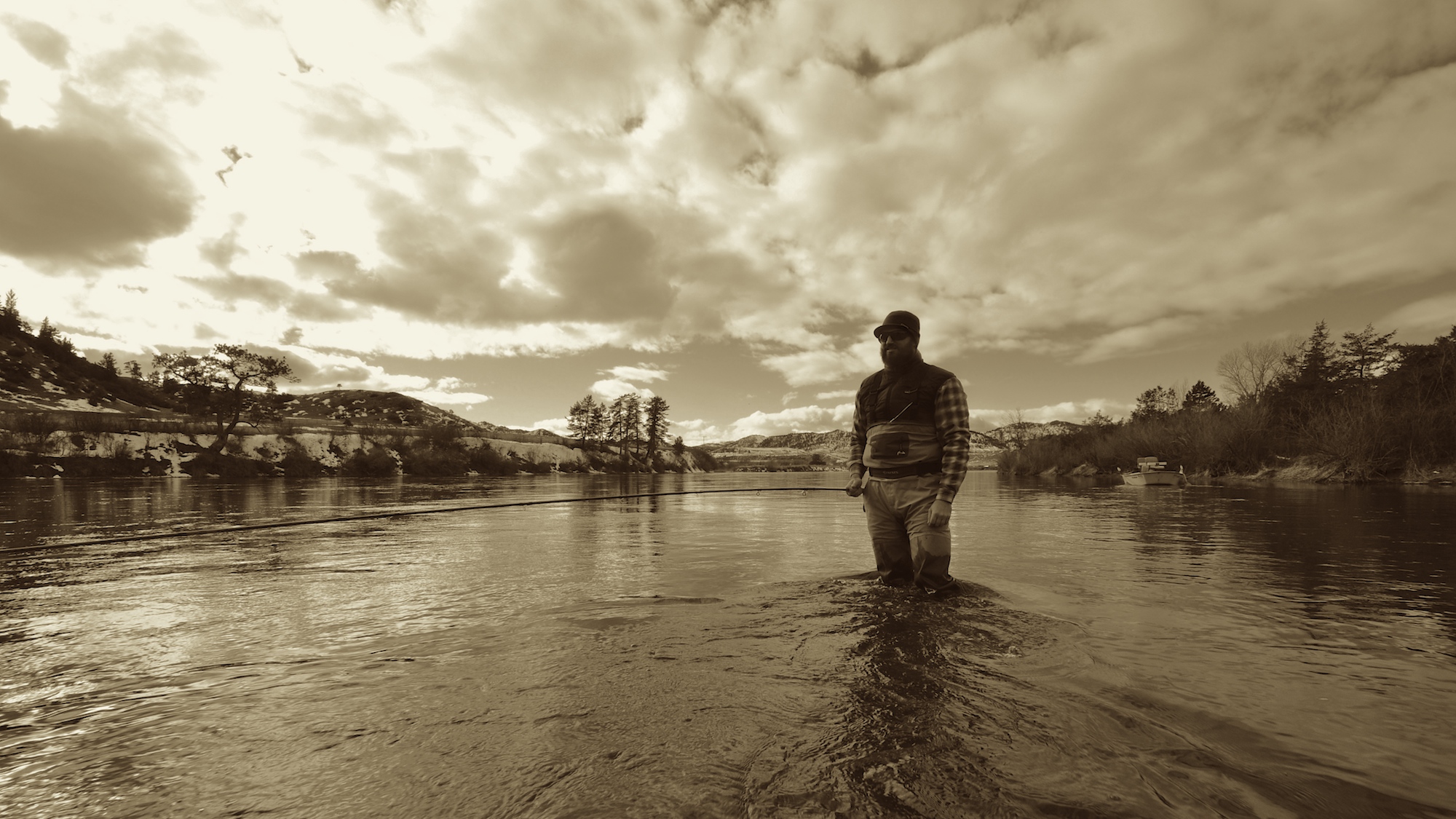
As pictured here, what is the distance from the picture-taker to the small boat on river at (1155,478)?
41062 millimetres

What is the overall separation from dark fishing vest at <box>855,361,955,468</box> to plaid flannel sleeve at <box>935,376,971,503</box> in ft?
0.18

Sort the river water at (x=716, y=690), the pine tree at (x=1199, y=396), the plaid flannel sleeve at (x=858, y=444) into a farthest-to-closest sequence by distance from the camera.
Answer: the pine tree at (x=1199, y=396) → the plaid flannel sleeve at (x=858, y=444) → the river water at (x=716, y=690)

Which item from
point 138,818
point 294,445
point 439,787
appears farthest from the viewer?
point 294,445

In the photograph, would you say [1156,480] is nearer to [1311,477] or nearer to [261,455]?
[1311,477]

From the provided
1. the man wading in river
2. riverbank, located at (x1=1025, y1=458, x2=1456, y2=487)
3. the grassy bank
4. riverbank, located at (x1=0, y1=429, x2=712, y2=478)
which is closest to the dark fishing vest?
the man wading in river

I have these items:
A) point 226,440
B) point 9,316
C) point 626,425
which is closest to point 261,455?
point 226,440

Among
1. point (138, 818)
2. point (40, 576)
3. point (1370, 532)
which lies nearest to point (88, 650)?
point (138, 818)

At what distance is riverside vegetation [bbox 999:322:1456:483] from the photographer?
35875 millimetres

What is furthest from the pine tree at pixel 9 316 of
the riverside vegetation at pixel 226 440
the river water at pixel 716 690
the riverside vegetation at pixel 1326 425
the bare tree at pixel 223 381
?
the riverside vegetation at pixel 1326 425

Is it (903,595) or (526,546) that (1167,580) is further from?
(526,546)

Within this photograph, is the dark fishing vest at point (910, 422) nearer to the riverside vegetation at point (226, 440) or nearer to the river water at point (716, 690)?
the river water at point (716, 690)

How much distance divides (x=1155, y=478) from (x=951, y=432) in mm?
46245

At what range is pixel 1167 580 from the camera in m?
6.12

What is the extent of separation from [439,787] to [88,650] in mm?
3426
